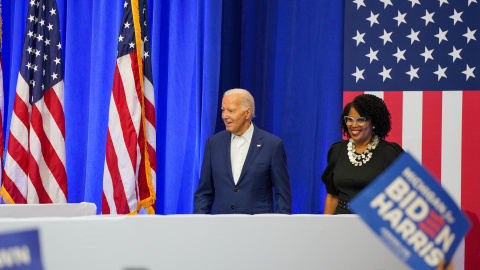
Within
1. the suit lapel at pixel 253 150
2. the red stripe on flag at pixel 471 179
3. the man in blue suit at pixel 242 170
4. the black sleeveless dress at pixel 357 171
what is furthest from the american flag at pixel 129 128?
the red stripe on flag at pixel 471 179

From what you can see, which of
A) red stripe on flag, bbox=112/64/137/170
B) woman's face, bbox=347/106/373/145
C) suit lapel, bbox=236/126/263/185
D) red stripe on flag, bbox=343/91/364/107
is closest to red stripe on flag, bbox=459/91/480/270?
red stripe on flag, bbox=343/91/364/107

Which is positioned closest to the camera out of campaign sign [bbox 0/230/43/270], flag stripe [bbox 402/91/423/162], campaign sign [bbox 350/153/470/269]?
campaign sign [bbox 350/153/470/269]

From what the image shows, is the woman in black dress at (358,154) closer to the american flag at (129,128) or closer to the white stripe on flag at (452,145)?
the white stripe on flag at (452,145)

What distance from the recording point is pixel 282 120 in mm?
4520

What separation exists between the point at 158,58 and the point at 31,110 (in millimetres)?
1103

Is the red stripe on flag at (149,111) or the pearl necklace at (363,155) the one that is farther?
the red stripe on flag at (149,111)

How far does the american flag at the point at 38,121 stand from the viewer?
14.1ft

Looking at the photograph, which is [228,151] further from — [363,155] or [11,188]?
[11,188]

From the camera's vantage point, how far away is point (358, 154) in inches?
121

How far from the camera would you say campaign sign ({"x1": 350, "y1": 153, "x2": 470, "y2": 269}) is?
1087 millimetres

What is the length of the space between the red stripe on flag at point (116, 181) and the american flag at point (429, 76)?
1.79 metres

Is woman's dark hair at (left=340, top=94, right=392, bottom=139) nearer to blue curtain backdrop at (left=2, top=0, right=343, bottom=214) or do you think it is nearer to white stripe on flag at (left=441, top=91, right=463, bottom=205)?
white stripe on flag at (left=441, top=91, right=463, bottom=205)

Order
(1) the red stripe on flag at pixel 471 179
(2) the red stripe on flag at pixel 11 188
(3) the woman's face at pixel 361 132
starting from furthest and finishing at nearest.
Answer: (2) the red stripe on flag at pixel 11 188 → (1) the red stripe on flag at pixel 471 179 → (3) the woman's face at pixel 361 132

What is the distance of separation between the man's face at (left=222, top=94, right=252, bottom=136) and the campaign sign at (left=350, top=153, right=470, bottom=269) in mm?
2253
